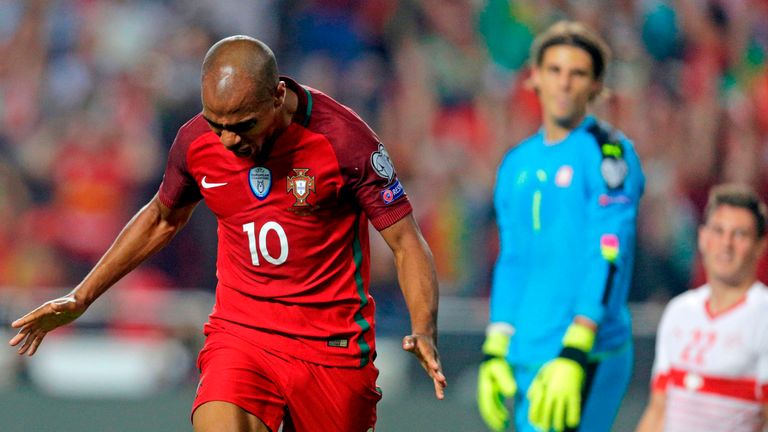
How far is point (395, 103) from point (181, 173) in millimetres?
7376

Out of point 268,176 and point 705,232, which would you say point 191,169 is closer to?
point 268,176

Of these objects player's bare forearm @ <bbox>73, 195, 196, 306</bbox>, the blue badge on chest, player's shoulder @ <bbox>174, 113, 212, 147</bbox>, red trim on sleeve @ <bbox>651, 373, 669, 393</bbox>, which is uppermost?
player's shoulder @ <bbox>174, 113, 212, 147</bbox>

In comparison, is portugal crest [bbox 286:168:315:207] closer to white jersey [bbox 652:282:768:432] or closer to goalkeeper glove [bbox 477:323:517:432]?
goalkeeper glove [bbox 477:323:517:432]

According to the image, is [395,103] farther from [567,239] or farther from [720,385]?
[720,385]

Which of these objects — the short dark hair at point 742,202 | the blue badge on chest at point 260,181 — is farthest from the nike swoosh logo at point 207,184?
the short dark hair at point 742,202

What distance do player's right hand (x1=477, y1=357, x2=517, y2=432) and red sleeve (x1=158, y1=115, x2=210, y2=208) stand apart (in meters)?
1.68

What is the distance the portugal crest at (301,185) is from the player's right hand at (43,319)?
872mm

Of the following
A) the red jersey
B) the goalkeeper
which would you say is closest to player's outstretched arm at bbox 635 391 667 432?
the goalkeeper

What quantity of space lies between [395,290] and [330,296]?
690 cm

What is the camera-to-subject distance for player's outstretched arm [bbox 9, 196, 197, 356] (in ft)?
14.7

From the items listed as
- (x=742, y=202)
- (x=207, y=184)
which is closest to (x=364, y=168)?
(x=207, y=184)

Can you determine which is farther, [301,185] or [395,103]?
[395,103]

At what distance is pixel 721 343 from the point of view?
5.20 metres

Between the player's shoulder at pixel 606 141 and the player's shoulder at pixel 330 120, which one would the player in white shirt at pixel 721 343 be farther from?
the player's shoulder at pixel 330 120
